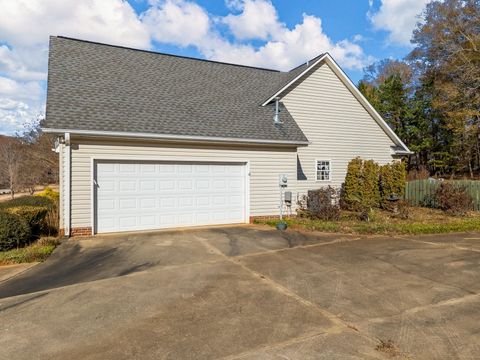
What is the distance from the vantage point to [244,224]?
11.7m

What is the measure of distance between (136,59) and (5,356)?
41.8 ft

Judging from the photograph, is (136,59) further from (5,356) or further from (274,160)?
(5,356)

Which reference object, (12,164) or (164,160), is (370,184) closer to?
(164,160)

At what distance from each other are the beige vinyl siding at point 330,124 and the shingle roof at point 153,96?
140 centimetres

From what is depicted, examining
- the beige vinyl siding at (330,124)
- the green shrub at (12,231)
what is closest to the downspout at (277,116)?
the beige vinyl siding at (330,124)

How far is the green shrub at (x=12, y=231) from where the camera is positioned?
770cm

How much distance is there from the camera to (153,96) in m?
12.0

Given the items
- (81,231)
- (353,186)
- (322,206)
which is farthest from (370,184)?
(81,231)

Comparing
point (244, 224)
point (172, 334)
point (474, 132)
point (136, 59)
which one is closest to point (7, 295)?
point (172, 334)

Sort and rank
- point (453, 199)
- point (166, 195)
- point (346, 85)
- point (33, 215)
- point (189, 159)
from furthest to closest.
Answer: point (346, 85)
point (453, 199)
point (189, 159)
point (166, 195)
point (33, 215)

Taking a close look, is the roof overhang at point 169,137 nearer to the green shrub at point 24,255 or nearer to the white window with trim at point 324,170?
the white window with trim at point 324,170

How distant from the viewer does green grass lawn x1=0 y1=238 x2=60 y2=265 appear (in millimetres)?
7086

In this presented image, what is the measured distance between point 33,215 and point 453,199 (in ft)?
47.7

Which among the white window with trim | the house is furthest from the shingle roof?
the white window with trim
